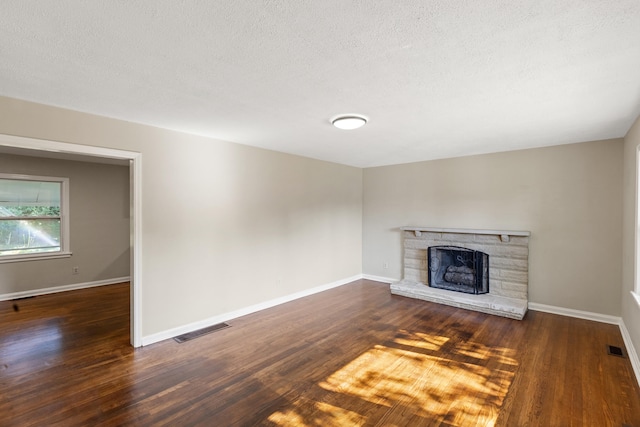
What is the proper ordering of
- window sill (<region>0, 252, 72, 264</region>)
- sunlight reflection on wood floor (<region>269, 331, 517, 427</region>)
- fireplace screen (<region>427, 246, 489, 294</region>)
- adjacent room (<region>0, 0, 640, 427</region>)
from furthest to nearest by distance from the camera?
window sill (<region>0, 252, 72, 264</region>)
fireplace screen (<region>427, 246, 489, 294</region>)
sunlight reflection on wood floor (<region>269, 331, 517, 427</region>)
adjacent room (<region>0, 0, 640, 427</region>)

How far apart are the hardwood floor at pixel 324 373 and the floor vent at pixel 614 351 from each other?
0.06 meters

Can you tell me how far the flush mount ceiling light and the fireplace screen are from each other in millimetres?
3209

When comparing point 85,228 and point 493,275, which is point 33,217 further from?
point 493,275

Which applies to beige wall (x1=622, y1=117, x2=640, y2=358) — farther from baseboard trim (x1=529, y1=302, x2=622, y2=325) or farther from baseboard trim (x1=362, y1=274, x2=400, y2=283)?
baseboard trim (x1=362, y1=274, x2=400, y2=283)

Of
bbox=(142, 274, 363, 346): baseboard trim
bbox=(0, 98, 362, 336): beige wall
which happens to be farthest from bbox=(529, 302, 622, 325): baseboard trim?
bbox=(0, 98, 362, 336): beige wall

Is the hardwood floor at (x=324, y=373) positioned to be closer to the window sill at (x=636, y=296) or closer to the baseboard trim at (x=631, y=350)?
the baseboard trim at (x=631, y=350)

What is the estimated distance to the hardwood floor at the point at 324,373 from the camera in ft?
7.27

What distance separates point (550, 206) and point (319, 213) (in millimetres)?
3573

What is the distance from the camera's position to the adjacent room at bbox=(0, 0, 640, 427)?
1.77 m

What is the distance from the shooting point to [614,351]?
127 inches

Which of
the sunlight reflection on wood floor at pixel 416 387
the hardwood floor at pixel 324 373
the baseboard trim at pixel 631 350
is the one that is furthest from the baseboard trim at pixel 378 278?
the baseboard trim at pixel 631 350

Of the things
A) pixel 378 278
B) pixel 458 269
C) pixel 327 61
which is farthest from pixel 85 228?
pixel 458 269

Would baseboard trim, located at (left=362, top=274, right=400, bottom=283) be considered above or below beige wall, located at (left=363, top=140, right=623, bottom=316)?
below

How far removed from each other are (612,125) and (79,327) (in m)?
6.80
